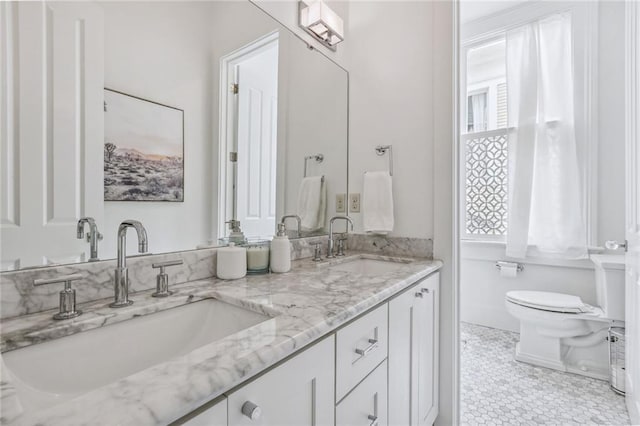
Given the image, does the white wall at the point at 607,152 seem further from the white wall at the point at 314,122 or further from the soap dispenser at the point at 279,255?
the soap dispenser at the point at 279,255

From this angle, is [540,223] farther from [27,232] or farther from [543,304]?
[27,232]

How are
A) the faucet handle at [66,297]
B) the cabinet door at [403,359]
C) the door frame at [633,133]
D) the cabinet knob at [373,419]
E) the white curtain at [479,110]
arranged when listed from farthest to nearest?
the white curtain at [479,110] < the door frame at [633,133] < the cabinet door at [403,359] < the cabinet knob at [373,419] < the faucet handle at [66,297]

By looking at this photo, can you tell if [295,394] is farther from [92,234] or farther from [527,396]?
[527,396]

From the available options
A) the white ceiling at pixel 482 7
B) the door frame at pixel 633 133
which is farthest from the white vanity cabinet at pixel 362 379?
the white ceiling at pixel 482 7

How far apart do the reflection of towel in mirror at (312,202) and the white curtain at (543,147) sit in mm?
1655

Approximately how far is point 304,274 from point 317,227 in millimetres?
563

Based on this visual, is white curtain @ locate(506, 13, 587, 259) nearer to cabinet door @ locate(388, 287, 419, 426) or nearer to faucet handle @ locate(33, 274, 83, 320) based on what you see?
cabinet door @ locate(388, 287, 419, 426)

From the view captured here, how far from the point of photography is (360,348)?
2.75 ft

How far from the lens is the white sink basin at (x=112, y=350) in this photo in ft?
1.79

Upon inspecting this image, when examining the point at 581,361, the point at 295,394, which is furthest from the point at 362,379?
the point at 581,361

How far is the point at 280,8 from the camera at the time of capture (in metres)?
1.44

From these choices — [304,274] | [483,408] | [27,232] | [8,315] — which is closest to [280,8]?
[304,274]

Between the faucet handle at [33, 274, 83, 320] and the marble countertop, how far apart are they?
0.02 m

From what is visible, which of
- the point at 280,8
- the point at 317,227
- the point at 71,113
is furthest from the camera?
the point at 317,227
